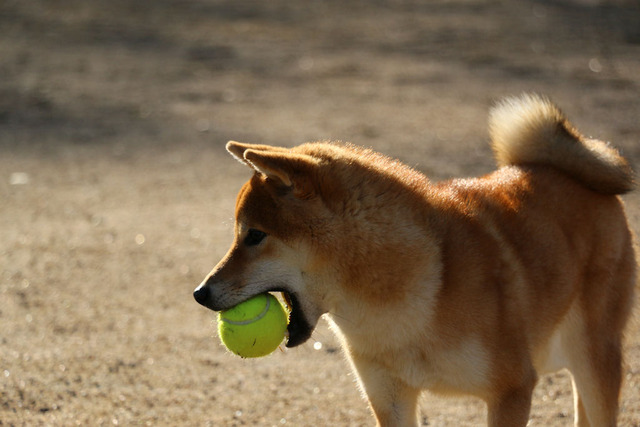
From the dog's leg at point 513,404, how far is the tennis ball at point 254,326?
0.89 metres

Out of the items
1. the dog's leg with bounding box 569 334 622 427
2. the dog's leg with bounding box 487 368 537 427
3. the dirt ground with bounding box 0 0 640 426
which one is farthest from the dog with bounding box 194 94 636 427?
the dirt ground with bounding box 0 0 640 426

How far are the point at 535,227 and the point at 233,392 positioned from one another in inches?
74.2

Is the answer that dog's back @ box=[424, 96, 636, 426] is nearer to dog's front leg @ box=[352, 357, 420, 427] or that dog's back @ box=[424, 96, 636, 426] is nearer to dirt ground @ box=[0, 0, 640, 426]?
dog's front leg @ box=[352, 357, 420, 427]

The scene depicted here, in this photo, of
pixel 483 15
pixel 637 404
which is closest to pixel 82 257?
pixel 637 404

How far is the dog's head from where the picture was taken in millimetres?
3426

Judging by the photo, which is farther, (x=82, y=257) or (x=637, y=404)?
(x=82, y=257)

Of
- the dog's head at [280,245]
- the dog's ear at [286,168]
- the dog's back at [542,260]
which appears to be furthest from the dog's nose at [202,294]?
the dog's back at [542,260]

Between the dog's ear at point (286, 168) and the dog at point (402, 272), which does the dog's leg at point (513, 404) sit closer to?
the dog at point (402, 272)

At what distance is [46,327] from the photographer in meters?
5.48

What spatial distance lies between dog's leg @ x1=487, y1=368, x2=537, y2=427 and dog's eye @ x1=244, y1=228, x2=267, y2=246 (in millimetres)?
1111

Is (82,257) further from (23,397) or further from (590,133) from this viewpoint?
(590,133)

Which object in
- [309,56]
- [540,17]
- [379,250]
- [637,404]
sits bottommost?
[309,56]

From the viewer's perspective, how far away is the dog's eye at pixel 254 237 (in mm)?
3514

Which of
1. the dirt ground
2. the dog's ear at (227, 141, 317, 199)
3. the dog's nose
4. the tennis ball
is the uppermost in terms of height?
the dog's ear at (227, 141, 317, 199)
